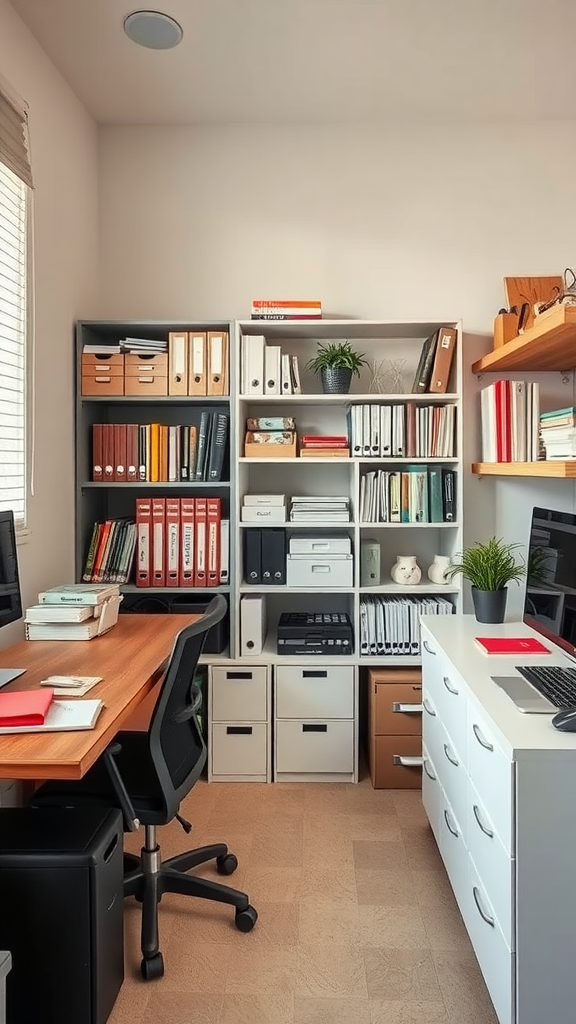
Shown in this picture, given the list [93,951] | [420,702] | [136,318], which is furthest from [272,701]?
[136,318]

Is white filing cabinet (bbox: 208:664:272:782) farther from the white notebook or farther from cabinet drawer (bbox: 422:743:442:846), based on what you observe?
the white notebook

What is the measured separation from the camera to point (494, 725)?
5.33ft

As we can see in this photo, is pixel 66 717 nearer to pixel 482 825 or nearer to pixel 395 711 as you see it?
pixel 482 825

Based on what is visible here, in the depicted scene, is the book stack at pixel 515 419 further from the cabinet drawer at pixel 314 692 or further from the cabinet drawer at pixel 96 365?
the cabinet drawer at pixel 96 365

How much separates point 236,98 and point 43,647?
2461 millimetres

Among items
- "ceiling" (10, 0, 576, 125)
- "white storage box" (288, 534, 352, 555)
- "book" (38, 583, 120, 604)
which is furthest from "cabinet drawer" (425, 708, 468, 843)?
"ceiling" (10, 0, 576, 125)

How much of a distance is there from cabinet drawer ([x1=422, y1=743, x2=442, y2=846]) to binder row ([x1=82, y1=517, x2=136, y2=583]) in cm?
148

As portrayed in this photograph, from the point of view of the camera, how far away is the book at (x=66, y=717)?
1576mm

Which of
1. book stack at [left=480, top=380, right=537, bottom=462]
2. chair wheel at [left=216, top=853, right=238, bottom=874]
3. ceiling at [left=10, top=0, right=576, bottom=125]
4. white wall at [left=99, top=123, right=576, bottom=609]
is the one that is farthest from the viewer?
white wall at [left=99, top=123, right=576, bottom=609]

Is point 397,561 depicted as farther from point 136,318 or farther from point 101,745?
point 101,745

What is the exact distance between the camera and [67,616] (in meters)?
2.42

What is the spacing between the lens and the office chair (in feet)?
6.12

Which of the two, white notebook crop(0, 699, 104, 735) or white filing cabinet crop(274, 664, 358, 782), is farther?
white filing cabinet crop(274, 664, 358, 782)

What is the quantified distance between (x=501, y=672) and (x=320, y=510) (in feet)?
4.03
